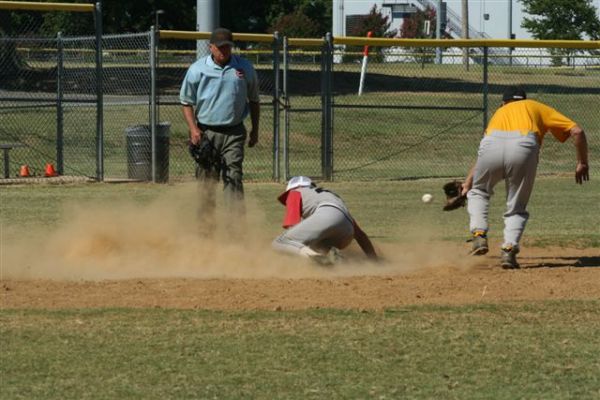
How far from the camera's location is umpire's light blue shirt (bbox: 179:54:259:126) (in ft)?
36.6

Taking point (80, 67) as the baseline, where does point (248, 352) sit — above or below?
below

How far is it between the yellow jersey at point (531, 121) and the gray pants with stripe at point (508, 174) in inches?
2.8

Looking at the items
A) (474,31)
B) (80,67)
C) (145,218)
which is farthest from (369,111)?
(474,31)

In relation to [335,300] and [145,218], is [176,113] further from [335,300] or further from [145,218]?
[335,300]

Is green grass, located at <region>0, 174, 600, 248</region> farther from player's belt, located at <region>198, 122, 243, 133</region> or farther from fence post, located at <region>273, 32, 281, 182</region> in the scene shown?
player's belt, located at <region>198, 122, 243, 133</region>

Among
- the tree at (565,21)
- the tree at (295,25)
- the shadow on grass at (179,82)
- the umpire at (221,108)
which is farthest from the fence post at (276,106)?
the tree at (295,25)

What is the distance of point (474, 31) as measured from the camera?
211 ft

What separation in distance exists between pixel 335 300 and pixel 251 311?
722 mm

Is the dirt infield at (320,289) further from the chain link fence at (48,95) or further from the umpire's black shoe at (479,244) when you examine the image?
the chain link fence at (48,95)

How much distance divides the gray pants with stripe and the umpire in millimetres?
2392

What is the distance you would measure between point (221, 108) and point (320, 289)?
2.91 m

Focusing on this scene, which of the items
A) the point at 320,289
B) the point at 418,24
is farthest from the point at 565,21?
the point at 320,289

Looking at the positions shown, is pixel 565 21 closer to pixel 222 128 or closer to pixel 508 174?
pixel 222 128

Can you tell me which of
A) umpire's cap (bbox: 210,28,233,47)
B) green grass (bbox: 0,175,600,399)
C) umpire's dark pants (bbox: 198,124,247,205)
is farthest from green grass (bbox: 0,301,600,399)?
umpire's cap (bbox: 210,28,233,47)
